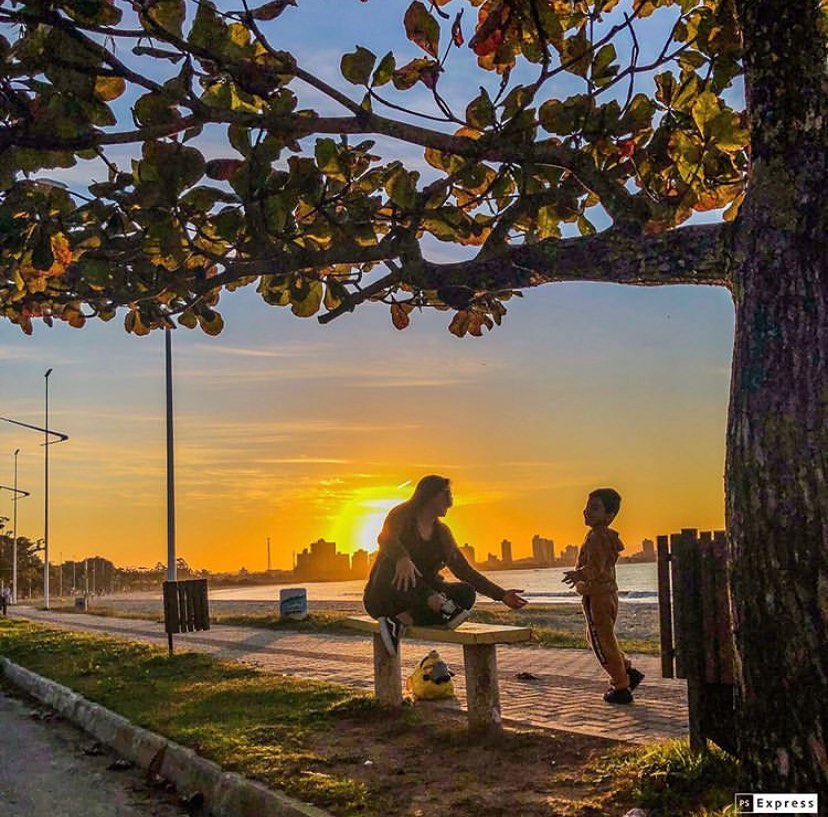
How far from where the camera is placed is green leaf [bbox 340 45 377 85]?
16.5ft

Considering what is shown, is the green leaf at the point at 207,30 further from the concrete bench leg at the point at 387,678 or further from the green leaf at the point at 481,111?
the concrete bench leg at the point at 387,678

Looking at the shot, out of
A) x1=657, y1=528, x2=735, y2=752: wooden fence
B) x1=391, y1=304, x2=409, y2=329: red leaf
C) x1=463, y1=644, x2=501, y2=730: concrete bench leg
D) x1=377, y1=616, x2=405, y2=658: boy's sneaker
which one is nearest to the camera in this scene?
x1=657, y1=528, x2=735, y2=752: wooden fence

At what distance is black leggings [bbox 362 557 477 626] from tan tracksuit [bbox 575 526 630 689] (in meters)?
0.87

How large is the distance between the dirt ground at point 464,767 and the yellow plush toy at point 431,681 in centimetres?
83

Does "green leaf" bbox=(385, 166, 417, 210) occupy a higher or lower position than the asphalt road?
higher

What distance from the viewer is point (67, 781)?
7023mm

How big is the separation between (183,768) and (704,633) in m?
3.52

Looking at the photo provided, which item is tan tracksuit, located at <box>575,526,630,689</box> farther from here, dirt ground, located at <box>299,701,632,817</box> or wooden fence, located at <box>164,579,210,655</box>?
wooden fence, located at <box>164,579,210,655</box>

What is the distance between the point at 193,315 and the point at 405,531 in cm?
226

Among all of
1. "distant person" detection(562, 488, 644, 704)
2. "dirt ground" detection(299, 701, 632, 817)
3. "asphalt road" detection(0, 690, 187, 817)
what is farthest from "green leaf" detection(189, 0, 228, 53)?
"distant person" detection(562, 488, 644, 704)

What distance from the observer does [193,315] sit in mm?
7340

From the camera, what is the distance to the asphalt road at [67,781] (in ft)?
20.2

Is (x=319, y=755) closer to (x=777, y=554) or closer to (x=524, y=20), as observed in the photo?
(x=777, y=554)

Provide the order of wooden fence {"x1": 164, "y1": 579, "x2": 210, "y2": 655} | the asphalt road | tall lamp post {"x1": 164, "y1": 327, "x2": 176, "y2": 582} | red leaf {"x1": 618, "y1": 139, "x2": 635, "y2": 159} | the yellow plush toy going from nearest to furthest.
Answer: red leaf {"x1": 618, "y1": 139, "x2": 635, "y2": 159} → the asphalt road → the yellow plush toy → wooden fence {"x1": 164, "y1": 579, "x2": 210, "y2": 655} → tall lamp post {"x1": 164, "y1": 327, "x2": 176, "y2": 582}
